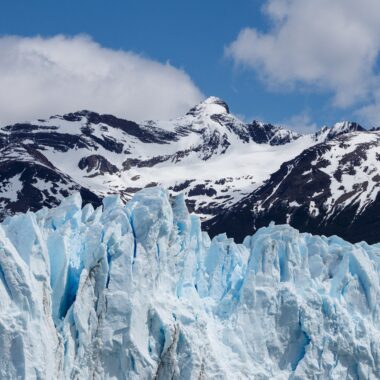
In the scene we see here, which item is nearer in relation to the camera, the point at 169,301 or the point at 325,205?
the point at 169,301

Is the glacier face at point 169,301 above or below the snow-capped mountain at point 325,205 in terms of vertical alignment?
below

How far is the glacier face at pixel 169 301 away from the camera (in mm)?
27812

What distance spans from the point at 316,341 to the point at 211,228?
154m

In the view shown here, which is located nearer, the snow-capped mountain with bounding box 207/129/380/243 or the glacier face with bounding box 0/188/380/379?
the glacier face with bounding box 0/188/380/379

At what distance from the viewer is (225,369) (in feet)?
107

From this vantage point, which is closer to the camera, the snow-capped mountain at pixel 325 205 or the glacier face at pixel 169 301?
the glacier face at pixel 169 301

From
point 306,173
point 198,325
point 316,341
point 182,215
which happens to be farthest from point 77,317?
point 306,173

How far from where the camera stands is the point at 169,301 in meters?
32.2

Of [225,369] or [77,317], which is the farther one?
[225,369]

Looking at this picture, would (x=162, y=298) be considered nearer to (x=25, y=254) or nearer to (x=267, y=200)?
(x=25, y=254)

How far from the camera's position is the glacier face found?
2781cm

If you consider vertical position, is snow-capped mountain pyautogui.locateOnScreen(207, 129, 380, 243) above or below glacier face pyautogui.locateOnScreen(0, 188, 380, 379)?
above

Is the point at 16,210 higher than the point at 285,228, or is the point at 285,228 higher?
the point at 16,210

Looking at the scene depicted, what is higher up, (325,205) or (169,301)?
(325,205)
